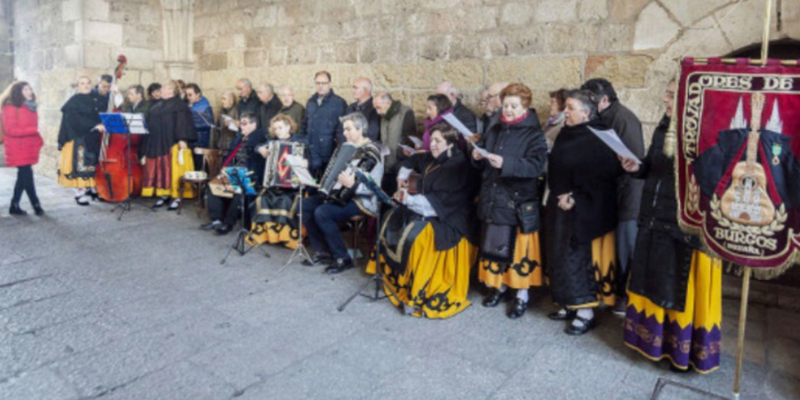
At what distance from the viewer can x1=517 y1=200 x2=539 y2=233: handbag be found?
12.3 feet

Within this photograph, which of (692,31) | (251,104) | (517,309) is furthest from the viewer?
(251,104)

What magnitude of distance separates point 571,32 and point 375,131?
1946 mm

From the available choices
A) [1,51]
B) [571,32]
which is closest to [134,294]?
[571,32]

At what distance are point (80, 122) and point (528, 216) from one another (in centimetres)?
580

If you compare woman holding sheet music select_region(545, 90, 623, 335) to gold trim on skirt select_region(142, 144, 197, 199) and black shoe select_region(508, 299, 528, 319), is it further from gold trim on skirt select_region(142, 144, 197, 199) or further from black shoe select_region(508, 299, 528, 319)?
gold trim on skirt select_region(142, 144, 197, 199)

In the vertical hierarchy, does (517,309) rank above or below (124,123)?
below

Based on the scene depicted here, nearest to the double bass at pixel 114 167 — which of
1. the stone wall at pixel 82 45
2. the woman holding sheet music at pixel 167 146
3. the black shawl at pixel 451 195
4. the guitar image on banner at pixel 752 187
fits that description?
the woman holding sheet music at pixel 167 146

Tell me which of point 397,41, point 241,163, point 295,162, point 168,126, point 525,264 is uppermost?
point 397,41

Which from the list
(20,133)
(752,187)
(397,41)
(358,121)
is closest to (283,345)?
(358,121)

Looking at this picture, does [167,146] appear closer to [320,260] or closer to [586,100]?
[320,260]

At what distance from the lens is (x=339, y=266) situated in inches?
186

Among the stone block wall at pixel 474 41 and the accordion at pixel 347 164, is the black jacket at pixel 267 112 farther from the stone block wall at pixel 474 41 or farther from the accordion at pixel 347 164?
the accordion at pixel 347 164

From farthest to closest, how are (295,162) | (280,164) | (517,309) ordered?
(280,164)
(295,162)
(517,309)

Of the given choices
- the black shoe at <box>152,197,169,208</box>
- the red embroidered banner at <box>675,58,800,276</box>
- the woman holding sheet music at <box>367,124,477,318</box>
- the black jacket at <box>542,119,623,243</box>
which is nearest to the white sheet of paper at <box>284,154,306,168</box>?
the woman holding sheet music at <box>367,124,477,318</box>
